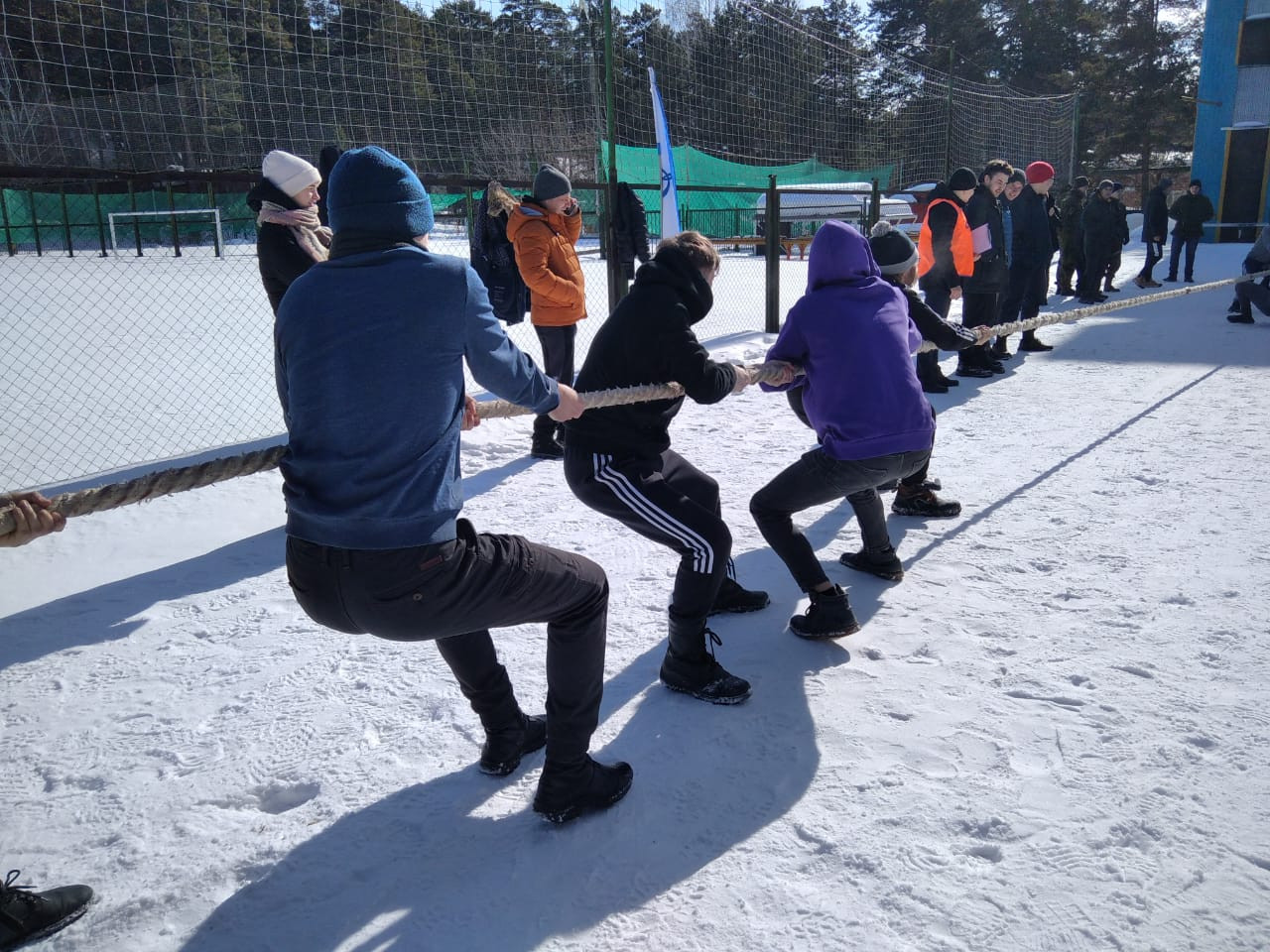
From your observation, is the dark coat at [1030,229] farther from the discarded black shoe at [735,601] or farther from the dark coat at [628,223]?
the discarded black shoe at [735,601]

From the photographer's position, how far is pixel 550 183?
5.71 metres

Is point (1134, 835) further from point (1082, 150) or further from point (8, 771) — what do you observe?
point (1082, 150)

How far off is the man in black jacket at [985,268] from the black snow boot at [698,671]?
20.2 ft

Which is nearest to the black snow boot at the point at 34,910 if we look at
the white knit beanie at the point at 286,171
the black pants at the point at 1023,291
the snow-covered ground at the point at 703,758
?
the snow-covered ground at the point at 703,758

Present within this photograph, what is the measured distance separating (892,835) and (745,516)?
2.69 meters

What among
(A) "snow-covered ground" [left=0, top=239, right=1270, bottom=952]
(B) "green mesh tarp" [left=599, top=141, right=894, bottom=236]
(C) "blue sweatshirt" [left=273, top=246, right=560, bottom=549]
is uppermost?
(B) "green mesh tarp" [left=599, top=141, right=894, bottom=236]

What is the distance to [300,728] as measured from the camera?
293 cm

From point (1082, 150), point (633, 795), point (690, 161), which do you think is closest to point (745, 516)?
point (633, 795)

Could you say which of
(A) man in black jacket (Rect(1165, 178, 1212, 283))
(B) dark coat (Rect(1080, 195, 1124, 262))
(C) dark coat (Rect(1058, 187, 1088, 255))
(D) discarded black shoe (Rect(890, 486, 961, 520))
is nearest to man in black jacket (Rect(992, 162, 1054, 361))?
(B) dark coat (Rect(1080, 195, 1124, 262))

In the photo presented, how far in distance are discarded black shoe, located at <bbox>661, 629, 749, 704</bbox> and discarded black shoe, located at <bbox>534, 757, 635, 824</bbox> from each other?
64 centimetres

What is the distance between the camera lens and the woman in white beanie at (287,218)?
13.3 feet

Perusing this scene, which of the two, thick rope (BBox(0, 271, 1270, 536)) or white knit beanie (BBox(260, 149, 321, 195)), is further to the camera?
white knit beanie (BBox(260, 149, 321, 195))

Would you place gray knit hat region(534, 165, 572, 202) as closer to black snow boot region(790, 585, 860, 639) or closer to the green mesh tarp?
black snow boot region(790, 585, 860, 639)

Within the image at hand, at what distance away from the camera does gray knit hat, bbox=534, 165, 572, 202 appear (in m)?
5.69
